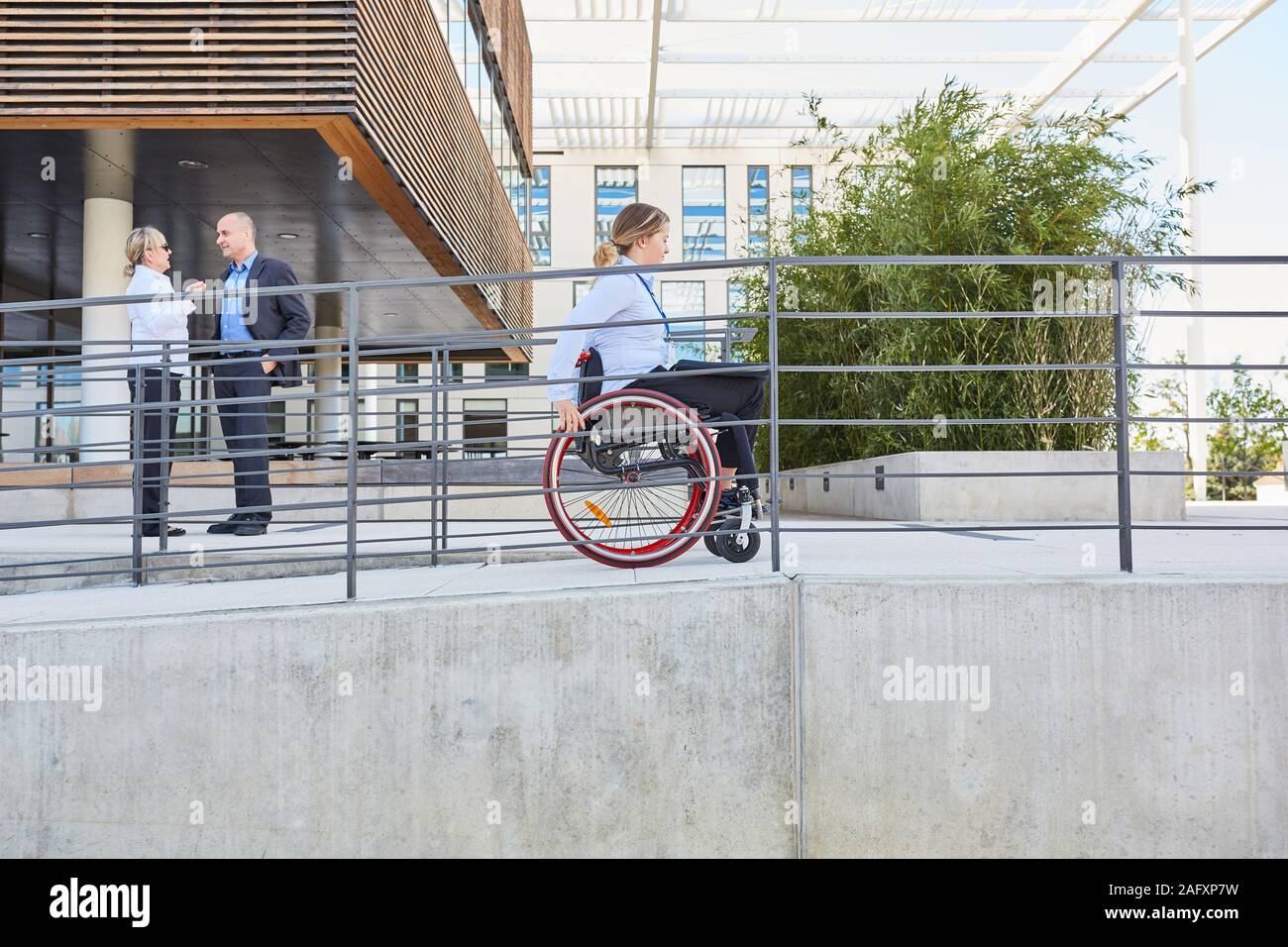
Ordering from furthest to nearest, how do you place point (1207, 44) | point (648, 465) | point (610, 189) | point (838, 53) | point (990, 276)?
1. point (610, 189)
2. point (1207, 44)
3. point (838, 53)
4. point (990, 276)
5. point (648, 465)

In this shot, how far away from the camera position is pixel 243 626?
2.99 meters

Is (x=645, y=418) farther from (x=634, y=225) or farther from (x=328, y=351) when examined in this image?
(x=328, y=351)

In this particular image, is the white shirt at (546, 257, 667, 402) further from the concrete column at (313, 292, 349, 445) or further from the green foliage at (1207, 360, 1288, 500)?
the green foliage at (1207, 360, 1288, 500)

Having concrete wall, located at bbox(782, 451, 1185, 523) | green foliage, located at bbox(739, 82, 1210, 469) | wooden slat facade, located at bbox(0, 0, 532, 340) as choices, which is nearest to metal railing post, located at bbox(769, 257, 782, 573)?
concrete wall, located at bbox(782, 451, 1185, 523)

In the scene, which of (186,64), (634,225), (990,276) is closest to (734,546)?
(634,225)

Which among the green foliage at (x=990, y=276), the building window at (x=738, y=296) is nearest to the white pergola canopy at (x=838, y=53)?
the building window at (x=738, y=296)

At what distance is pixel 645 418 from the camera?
3627 millimetres

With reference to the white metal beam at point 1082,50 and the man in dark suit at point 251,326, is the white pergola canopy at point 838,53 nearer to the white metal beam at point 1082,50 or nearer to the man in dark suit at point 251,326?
the white metal beam at point 1082,50

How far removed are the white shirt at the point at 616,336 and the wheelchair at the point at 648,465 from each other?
0.20ft

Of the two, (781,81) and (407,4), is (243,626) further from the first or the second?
(781,81)

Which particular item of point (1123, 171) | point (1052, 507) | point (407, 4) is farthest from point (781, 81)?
point (1052, 507)

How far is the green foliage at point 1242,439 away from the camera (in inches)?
707

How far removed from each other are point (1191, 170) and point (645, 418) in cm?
2332
